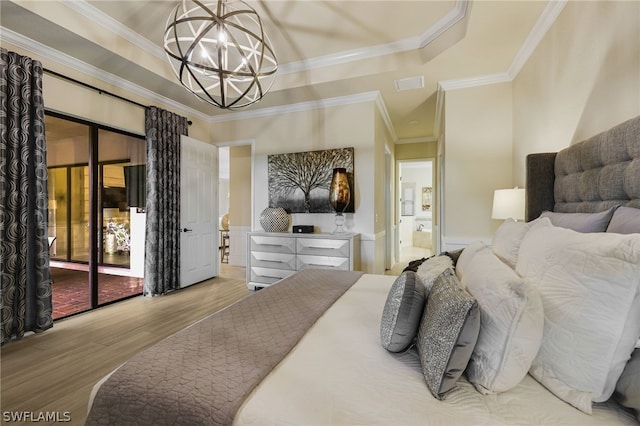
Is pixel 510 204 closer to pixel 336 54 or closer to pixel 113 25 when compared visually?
pixel 336 54

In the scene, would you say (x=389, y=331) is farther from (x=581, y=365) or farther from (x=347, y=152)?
(x=347, y=152)

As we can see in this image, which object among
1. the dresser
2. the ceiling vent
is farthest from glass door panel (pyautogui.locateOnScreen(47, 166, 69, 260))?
the ceiling vent

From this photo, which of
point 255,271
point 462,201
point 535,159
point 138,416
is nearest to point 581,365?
point 138,416

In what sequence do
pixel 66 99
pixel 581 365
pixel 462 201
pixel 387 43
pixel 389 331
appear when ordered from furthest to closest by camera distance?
pixel 462 201 < pixel 387 43 < pixel 66 99 < pixel 389 331 < pixel 581 365

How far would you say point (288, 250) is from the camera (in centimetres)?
370

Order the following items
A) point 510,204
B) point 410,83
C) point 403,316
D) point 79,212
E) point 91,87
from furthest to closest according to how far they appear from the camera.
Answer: point 79,212 → point 410,83 → point 91,87 → point 510,204 → point 403,316

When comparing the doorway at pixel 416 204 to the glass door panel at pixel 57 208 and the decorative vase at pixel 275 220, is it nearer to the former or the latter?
the decorative vase at pixel 275 220

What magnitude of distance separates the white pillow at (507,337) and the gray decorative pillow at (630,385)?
0.21 meters

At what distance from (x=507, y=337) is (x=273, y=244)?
320 cm

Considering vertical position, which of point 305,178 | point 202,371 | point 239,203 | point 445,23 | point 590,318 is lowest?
point 202,371

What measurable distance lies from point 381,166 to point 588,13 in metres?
2.69

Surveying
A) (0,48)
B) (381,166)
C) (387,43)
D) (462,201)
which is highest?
(387,43)

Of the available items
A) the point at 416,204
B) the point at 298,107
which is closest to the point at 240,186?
the point at 298,107

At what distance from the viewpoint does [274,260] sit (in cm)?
377
